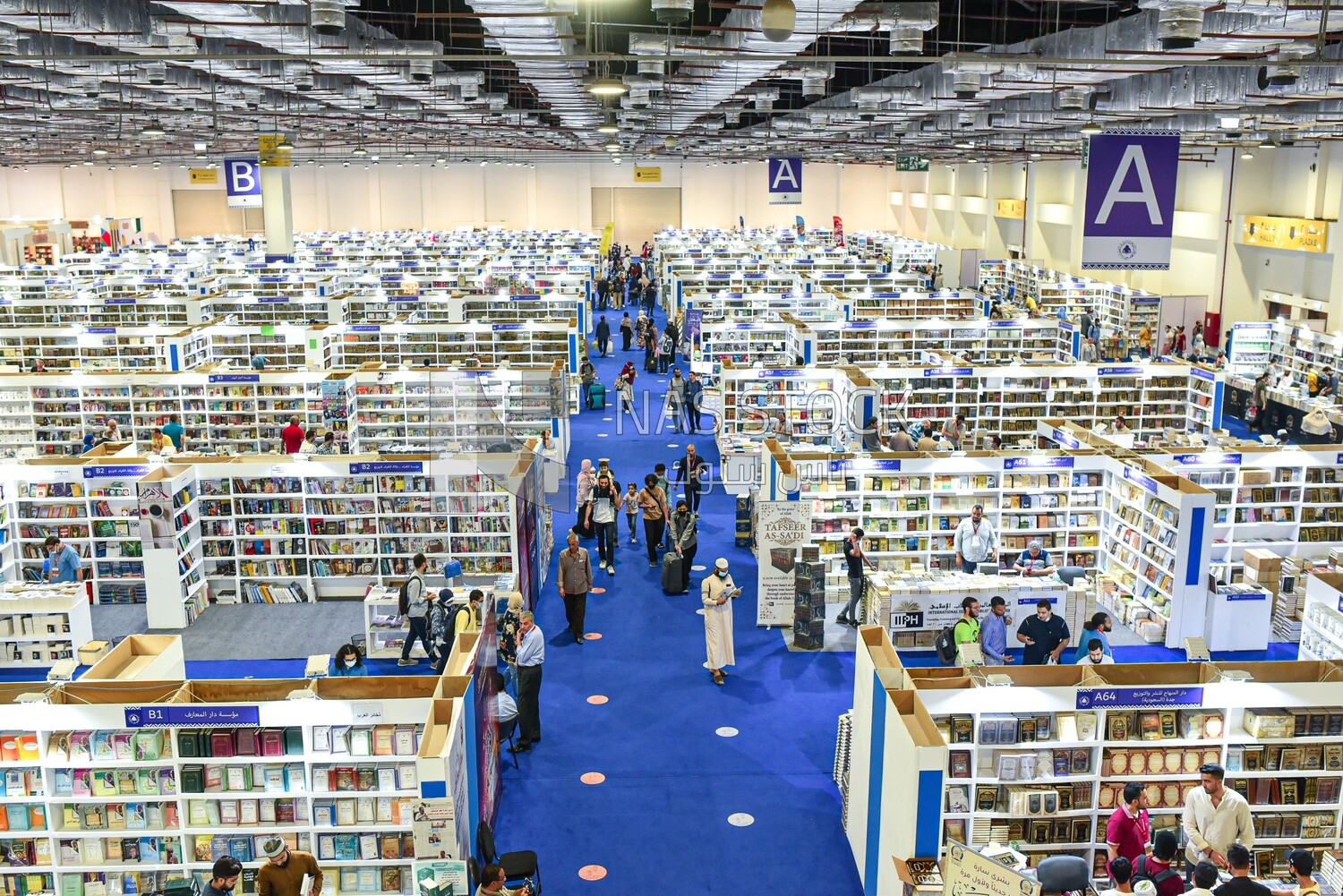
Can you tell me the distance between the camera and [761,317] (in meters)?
27.6

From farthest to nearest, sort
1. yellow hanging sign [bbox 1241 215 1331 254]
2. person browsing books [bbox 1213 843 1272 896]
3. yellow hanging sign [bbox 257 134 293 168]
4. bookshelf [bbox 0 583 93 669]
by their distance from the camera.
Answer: yellow hanging sign [bbox 257 134 293 168], yellow hanging sign [bbox 1241 215 1331 254], bookshelf [bbox 0 583 93 669], person browsing books [bbox 1213 843 1272 896]

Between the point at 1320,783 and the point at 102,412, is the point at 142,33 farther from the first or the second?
the point at 1320,783

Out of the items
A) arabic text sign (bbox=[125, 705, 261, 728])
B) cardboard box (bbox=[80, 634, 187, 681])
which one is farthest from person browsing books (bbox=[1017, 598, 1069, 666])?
cardboard box (bbox=[80, 634, 187, 681])

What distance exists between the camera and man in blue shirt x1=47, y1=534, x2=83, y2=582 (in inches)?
543

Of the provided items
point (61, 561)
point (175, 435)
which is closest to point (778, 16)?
point (61, 561)

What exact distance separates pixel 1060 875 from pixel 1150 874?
3.34 feet

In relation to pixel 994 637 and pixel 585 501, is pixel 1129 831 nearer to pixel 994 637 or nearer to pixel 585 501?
pixel 994 637

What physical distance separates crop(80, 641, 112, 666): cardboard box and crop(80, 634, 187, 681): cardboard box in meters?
0.13

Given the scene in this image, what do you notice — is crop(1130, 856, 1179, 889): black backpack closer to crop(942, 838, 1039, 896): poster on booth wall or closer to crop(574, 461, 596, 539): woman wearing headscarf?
crop(942, 838, 1039, 896): poster on booth wall

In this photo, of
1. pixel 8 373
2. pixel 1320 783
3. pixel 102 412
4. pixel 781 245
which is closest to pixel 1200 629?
pixel 1320 783

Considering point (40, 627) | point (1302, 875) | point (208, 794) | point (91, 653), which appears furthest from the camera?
point (40, 627)

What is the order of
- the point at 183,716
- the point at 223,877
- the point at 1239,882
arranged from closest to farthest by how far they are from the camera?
the point at 1239,882, the point at 223,877, the point at 183,716

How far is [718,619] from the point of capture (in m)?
12.4

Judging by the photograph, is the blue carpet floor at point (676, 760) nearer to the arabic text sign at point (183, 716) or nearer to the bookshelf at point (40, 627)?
the arabic text sign at point (183, 716)
